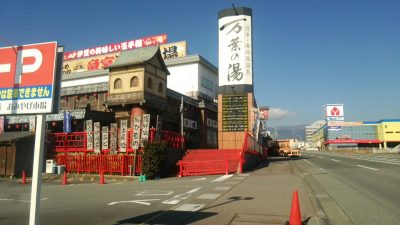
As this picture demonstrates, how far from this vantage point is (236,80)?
34469mm

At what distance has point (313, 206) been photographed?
10.8 meters

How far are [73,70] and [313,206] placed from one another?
4623 cm

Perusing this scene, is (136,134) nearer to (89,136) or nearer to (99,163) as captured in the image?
(99,163)

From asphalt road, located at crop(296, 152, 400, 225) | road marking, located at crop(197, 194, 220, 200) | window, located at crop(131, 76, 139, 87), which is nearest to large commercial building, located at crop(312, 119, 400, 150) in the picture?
window, located at crop(131, 76, 139, 87)

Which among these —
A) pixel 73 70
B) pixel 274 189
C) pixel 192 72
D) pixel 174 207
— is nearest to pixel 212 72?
pixel 192 72

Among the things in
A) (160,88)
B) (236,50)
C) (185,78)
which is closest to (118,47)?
(185,78)

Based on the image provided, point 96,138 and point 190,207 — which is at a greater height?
point 96,138

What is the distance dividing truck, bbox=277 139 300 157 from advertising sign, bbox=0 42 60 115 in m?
47.8

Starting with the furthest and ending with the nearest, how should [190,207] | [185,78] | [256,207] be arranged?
[185,78]
[190,207]
[256,207]

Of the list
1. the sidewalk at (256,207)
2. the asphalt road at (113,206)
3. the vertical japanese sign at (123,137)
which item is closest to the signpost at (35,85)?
the asphalt road at (113,206)

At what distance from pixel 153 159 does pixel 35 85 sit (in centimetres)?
1594

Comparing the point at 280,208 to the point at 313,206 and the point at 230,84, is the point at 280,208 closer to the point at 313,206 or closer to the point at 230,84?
the point at 313,206

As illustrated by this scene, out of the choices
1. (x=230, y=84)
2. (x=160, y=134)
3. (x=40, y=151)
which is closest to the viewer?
(x=40, y=151)

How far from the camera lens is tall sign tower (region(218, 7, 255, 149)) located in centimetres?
3419
